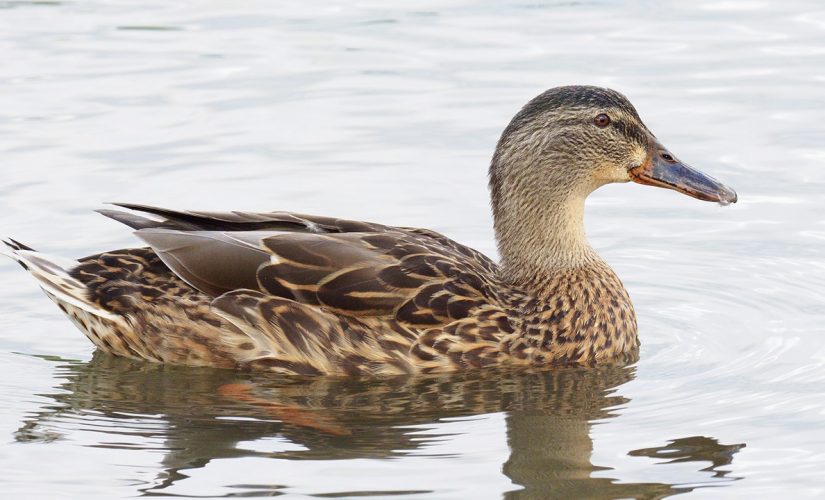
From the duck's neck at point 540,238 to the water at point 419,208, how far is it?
2.35 feet

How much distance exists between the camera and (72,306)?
33.8ft

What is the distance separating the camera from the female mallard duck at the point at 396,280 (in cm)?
990

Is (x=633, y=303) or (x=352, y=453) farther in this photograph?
(x=633, y=303)

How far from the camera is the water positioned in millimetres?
8586

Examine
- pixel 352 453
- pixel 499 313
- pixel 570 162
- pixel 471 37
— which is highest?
pixel 471 37

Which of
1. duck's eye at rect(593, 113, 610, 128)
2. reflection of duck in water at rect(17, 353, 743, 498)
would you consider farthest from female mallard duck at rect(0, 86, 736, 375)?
reflection of duck in water at rect(17, 353, 743, 498)

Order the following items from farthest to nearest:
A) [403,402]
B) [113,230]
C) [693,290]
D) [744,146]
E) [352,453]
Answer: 1. [744,146]
2. [113,230]
3. [693,290]
4. [403,402]
5. [352,453]

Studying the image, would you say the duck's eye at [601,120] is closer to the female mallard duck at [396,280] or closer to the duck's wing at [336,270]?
the female mallard duck at [396,280]

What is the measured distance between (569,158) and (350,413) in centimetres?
215

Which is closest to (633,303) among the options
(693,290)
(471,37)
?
(693,290)

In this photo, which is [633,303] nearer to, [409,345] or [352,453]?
[409,345]

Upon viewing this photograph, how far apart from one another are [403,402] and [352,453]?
934 millimetres

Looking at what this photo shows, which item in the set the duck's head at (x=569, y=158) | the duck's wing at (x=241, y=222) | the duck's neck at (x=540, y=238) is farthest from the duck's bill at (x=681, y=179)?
the duck's wing at (x=241, y=222)

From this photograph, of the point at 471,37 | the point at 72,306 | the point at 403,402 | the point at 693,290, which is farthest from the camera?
the point at 471,37
